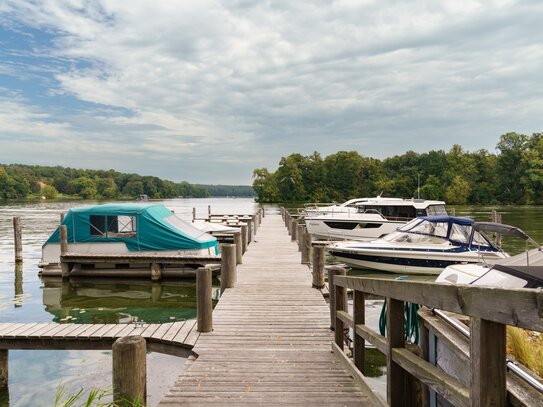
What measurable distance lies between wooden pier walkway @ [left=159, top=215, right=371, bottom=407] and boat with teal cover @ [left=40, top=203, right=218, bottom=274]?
5944mm

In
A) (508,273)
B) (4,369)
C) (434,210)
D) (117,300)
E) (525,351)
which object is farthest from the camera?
(434,210)

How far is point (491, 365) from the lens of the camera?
7.14 feet

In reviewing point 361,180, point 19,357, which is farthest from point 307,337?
point 361,180

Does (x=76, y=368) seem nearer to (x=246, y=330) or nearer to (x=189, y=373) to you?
(x=246, y=330)

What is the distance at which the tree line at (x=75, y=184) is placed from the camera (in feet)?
441

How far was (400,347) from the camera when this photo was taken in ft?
11.8

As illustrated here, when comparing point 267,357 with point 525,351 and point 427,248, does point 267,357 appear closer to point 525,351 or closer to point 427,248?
point 525,351

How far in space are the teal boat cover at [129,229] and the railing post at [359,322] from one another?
1138cm

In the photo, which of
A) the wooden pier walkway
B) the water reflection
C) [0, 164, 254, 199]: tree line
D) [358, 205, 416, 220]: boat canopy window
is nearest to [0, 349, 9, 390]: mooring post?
the wooden pier walkway

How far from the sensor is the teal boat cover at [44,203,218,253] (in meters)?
15.9

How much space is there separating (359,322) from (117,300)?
35.6 ft

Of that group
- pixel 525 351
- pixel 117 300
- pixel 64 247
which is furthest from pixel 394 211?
pixel 525 351

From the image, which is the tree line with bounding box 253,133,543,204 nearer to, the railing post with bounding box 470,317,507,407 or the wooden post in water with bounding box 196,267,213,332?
the wooden post in water with bounding box 196,267,213,332

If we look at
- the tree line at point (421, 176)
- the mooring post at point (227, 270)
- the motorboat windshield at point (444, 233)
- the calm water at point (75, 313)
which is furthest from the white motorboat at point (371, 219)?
the tree line at point (421, 176)
